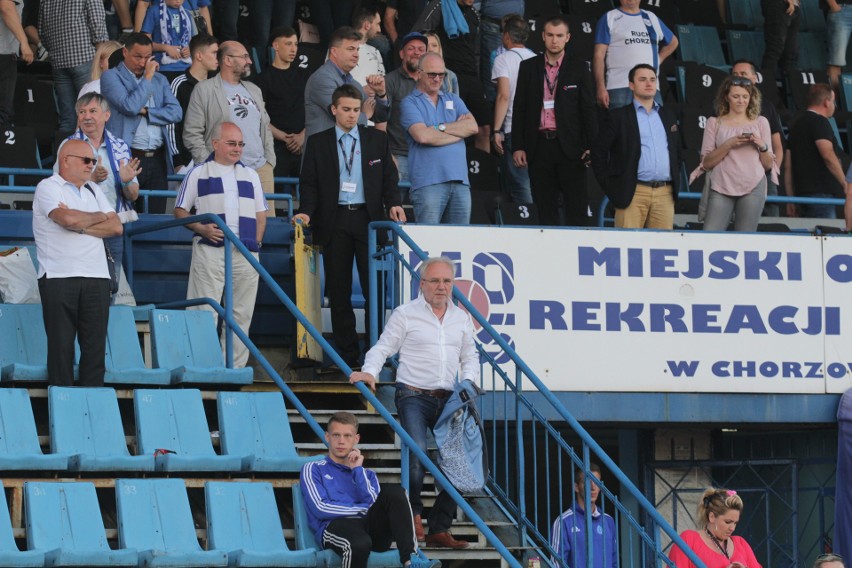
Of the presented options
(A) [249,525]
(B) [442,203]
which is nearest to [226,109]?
(B) [442,203]

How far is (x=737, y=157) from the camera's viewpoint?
12.4m

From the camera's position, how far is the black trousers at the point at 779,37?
55.9 feet

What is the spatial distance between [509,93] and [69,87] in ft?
11.4

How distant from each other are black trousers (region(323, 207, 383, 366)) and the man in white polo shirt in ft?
5.32

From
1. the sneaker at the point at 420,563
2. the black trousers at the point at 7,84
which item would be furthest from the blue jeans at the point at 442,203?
the black trousers at the point at 7,84

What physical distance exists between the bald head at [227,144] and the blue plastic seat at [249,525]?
2.62m

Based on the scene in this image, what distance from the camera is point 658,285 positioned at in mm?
11758

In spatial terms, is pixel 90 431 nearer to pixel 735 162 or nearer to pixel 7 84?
pixel 7 84

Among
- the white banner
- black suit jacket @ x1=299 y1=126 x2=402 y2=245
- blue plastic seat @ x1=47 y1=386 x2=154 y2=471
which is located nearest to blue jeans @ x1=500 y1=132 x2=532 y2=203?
the white banner

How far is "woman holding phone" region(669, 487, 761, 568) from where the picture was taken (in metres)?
9.16

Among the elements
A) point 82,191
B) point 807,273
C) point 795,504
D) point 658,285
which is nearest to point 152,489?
point 82,191

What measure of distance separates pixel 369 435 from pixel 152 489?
1.87 m

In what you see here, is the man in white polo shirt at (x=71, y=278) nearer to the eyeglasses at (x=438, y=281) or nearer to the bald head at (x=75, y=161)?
the bald head at (x=75, y=161)

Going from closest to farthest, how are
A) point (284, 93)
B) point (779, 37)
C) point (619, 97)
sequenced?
point (284, 93) → point (619, 97) → point (779, 37)
